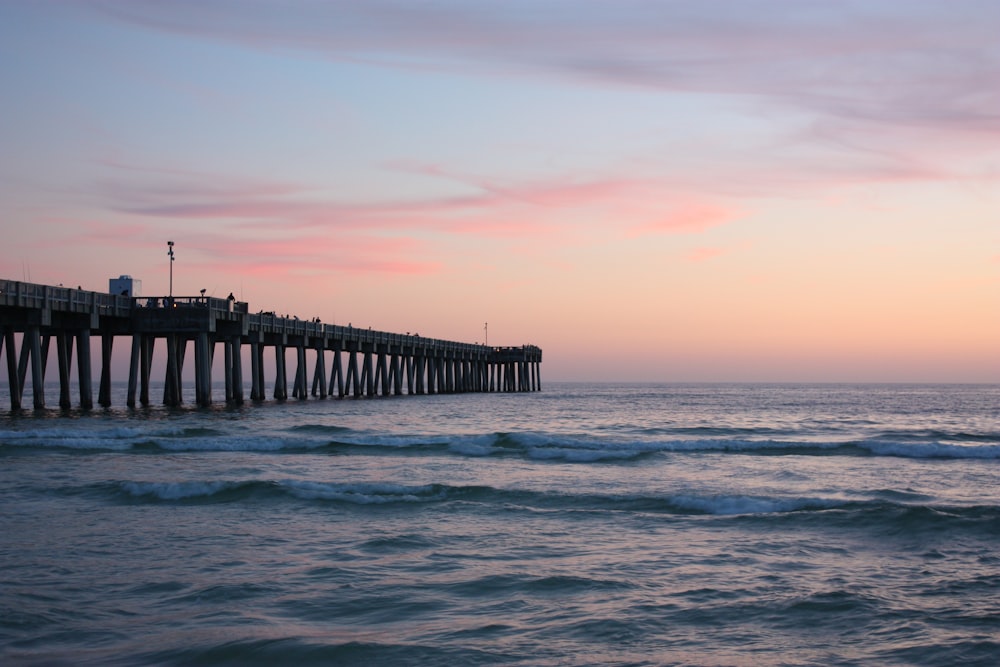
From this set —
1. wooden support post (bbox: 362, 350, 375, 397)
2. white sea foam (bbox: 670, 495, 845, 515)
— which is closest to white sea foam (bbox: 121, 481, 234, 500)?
white sea foam (bbox: 670, 495, 845, 515)

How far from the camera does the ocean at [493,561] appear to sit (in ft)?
29.9

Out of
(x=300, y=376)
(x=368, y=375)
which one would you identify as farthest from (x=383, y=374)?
(x=300, y=376)

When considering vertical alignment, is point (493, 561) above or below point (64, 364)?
below

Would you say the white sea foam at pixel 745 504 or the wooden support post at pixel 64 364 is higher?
the wooden support post at pixel 64 364

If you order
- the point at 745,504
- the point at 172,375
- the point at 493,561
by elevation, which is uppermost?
the point at 172,375

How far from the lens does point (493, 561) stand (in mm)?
12578

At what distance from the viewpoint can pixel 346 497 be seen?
58.9ft

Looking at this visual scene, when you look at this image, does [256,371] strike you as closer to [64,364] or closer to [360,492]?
[64,364]

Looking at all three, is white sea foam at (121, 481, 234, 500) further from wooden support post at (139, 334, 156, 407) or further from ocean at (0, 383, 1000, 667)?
wooden support post at (139, 334, 156, 407)

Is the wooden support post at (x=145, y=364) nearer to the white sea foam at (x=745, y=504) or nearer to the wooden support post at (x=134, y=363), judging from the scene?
the wooden support post at (x=134, y=363)

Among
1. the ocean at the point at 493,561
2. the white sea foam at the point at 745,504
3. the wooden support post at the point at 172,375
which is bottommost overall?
the ocean at the point at 493,561

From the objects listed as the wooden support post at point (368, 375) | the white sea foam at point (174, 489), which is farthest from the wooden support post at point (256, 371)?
the white sea foam at point (174, 489)

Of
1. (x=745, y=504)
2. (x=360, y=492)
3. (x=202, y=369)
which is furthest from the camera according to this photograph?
(x=202, y=369)

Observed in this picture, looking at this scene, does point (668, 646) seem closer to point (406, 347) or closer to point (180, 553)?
point (180, 553)
